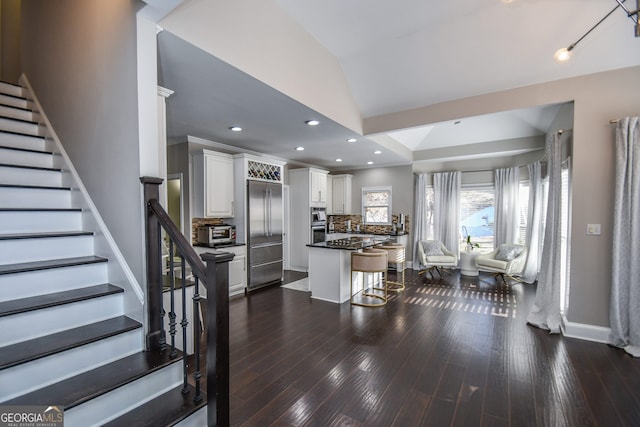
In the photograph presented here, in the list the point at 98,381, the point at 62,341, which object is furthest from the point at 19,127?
the point at 98,381

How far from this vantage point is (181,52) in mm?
2125

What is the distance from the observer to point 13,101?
304cm

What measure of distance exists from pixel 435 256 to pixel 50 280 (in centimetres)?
631

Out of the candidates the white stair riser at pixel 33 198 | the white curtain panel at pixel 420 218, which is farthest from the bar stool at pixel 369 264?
the white stair riser at pixel 33 198

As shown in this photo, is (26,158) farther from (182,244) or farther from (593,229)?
(593,229)

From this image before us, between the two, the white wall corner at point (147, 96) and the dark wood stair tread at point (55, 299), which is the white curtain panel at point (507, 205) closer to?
→ the white wall corner at point (147, 96)

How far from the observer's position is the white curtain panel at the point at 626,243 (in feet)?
9.20

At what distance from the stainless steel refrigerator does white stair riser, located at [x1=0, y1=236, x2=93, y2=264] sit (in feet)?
9.62

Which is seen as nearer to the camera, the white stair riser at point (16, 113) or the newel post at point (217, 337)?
the newel post at point (217, 337)

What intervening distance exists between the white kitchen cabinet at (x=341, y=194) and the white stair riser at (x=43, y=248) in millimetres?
6032

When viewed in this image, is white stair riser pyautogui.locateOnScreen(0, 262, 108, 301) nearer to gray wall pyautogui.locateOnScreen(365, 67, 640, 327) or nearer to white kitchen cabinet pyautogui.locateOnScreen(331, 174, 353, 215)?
gray wall pyautogui.locateOnScreen(365, 67, 640, 327)

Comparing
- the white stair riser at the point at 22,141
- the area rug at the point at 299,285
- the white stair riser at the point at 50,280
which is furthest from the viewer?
the area rug at the point at 299,285

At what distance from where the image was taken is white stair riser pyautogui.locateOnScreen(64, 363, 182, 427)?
1.25 metres

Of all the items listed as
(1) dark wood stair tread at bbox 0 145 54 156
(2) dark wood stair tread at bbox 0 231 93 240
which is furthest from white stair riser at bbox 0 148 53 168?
(2) dark wood stair tread at bbox 0 231 93 240
